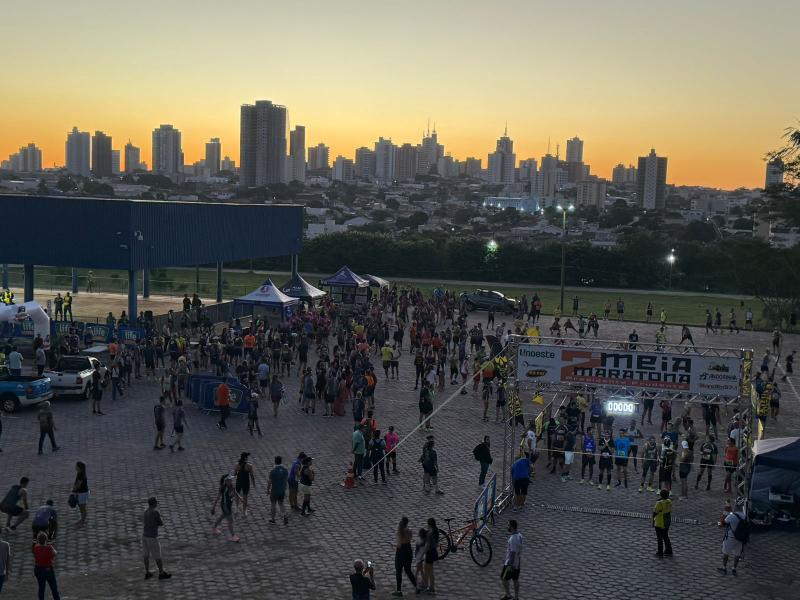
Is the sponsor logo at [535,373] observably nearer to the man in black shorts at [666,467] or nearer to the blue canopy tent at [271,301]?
the man in black shorts at [666,467]

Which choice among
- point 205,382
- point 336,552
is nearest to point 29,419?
point 205,382

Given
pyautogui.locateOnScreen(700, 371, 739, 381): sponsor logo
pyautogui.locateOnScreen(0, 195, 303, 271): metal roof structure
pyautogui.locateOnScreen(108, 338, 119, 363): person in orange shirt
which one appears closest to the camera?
pyautogui.locateOnScreen(700, 371, 739, 381): sponsor logo

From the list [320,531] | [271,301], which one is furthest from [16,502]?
[271,301]

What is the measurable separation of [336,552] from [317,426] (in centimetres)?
947

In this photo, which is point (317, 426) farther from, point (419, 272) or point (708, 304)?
point (419, 272)

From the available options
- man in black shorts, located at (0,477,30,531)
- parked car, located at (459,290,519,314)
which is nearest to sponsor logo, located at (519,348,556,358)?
man in black shorts, located at (0,477,30,531)

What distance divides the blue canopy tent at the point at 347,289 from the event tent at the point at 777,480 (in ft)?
99.9

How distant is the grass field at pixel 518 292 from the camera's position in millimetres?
57000

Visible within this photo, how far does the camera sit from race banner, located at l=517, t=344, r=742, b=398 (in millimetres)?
19156

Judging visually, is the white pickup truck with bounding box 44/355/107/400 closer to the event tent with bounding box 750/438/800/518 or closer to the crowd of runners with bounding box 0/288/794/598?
the crowd of runners with bounding box 0/288/794/598

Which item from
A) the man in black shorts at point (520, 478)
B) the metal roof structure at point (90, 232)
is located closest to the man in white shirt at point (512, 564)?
the man in black shorts at point (520, 478)

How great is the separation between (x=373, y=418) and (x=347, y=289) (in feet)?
76.9

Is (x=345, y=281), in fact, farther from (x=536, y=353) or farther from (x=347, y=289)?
(x=536, y=353)

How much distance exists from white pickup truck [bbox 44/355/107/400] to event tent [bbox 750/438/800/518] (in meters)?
17.8
